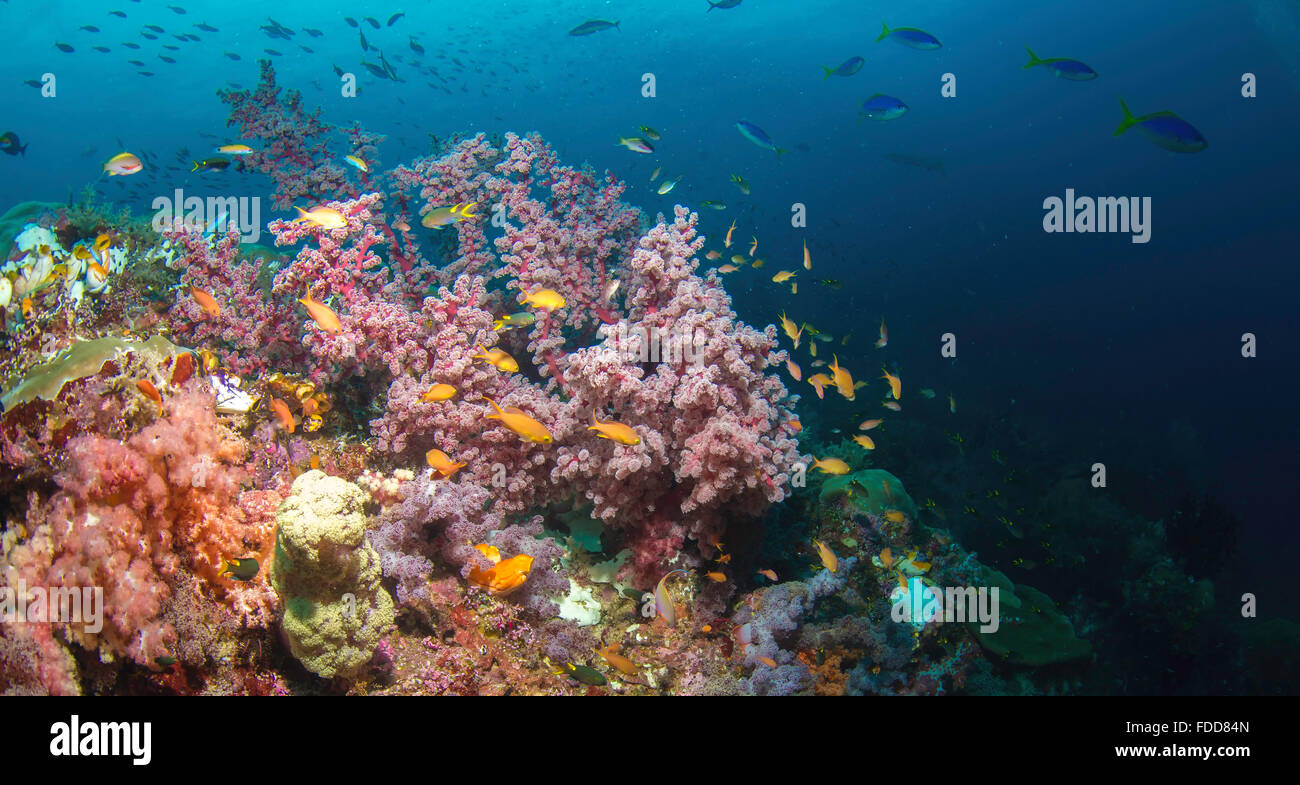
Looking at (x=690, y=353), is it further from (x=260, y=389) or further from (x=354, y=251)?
(x=260, y=389)

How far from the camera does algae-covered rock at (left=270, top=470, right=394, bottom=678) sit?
9.30ft

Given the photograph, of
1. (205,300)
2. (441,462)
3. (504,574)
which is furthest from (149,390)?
(504,574)

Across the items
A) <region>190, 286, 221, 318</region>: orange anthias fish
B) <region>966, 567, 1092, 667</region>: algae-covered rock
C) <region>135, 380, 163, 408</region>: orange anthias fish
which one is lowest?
<region>966, 567, 1092, 667</region>: algae-covered rock

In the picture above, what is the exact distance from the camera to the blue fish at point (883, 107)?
8281 millimetres

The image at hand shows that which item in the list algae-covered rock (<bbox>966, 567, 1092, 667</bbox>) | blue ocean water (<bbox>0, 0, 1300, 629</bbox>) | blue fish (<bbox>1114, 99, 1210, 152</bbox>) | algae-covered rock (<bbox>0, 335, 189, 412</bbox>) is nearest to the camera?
algae-covered rock (<bbox>0, 335, 189, 412</bbox>)

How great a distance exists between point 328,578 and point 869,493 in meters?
6.61

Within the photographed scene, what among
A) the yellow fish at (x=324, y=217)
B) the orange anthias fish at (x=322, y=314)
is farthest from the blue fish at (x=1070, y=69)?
the orange anthias fish at (x=322, y=314)

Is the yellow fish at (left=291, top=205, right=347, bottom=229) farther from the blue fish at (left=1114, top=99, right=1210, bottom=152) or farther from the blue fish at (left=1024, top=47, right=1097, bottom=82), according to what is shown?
the blue fish at (left=1024, top=47, right=1097, bottom=82)

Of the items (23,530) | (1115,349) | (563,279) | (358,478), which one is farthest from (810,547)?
(1115,349)

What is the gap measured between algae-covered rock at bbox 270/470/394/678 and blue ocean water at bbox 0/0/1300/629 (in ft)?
49.0

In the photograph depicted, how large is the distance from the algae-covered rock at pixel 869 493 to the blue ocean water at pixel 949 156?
1135cm

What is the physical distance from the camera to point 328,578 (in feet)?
10.1

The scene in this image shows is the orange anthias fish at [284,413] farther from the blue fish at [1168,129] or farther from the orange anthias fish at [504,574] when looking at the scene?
the blue fish at [1168,129]

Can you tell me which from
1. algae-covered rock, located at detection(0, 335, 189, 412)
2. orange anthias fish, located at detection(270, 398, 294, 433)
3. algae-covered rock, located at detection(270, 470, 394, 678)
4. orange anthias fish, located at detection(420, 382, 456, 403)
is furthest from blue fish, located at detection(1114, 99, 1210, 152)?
algae-covered rock, located at detection(0, 335, 189, 412)
